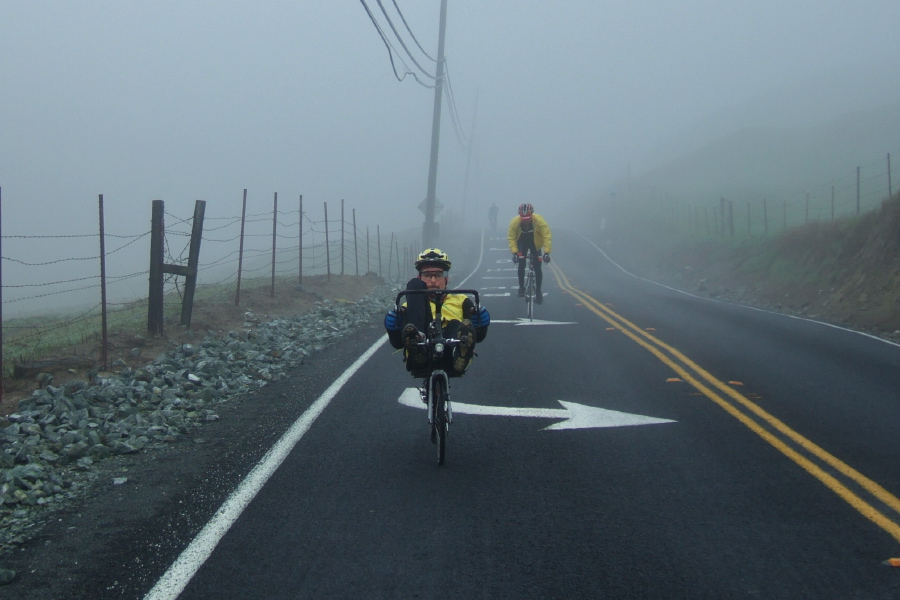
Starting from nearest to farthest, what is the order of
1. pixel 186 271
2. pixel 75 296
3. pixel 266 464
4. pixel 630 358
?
1. pixel 266 464
2. pixel 630 358
3. pixel 186 271
4. pixel 75 296

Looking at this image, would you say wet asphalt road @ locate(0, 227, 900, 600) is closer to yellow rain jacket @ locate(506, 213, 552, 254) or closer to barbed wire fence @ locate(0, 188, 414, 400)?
barbed wire fence @ locate(0, 188, 414, 400)

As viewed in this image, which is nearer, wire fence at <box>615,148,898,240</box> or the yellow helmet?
the yellow helmet

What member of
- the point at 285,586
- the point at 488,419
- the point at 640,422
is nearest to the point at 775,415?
the point at 640,422

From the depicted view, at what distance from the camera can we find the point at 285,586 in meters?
4.43

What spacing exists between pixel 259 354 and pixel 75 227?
226 ft

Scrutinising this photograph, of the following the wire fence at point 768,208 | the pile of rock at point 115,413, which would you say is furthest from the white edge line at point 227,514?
the wire fence at point 768,208

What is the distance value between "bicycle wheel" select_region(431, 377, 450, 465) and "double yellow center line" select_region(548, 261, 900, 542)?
2678 millimetres

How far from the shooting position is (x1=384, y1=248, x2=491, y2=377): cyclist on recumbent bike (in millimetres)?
6309

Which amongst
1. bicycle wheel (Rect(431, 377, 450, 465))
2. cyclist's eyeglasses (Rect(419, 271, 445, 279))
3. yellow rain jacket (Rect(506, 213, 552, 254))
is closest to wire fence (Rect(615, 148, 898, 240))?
yellow rain jacket (Rect(506, 213, 552, 254))

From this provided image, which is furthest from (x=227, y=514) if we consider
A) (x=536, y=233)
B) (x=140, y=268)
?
(x=140, y=268)

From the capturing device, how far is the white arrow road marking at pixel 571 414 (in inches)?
304

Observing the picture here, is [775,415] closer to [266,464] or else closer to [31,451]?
[266,464]

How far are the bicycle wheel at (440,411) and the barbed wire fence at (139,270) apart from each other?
539 cm

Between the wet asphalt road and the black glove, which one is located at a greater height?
the black glove
